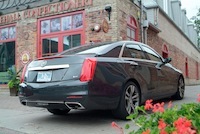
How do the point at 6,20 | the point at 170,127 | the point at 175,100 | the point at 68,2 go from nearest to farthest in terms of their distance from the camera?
1. the point at 170,127
2. the point at 175,100
3. the point at 68,2
4. the point at 6,20

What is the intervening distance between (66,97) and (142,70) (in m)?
1.89

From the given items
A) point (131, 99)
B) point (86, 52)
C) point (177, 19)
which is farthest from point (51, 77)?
point (177, 19)

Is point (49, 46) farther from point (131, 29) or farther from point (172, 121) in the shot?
point (172, 121)

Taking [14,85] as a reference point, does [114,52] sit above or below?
above

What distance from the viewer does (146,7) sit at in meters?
13.1

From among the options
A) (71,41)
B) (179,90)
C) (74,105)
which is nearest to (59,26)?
(71,41)

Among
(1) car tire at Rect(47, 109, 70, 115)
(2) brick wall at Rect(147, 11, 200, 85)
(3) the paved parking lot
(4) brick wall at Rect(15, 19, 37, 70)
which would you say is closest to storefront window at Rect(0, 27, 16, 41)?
(4) brick wall at Rect(15, 19, 37, 70)

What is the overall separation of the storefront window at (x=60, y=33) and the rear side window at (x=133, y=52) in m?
4.58

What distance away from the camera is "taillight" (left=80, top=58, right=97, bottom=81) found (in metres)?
4.21

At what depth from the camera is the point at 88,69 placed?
13.9 feet

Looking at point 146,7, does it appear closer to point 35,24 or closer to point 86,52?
point 35,24

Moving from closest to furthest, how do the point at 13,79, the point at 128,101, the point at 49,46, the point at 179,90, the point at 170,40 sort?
the point at 128,101
the point at 179,90
the point at 13,79
the point at 49,46
the point at 170,40

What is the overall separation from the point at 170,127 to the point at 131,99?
3271 mm

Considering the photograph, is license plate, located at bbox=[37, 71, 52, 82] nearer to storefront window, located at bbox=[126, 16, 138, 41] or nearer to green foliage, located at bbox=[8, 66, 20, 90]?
green foliage, located at bbox=[8, 66, 20, 90]
